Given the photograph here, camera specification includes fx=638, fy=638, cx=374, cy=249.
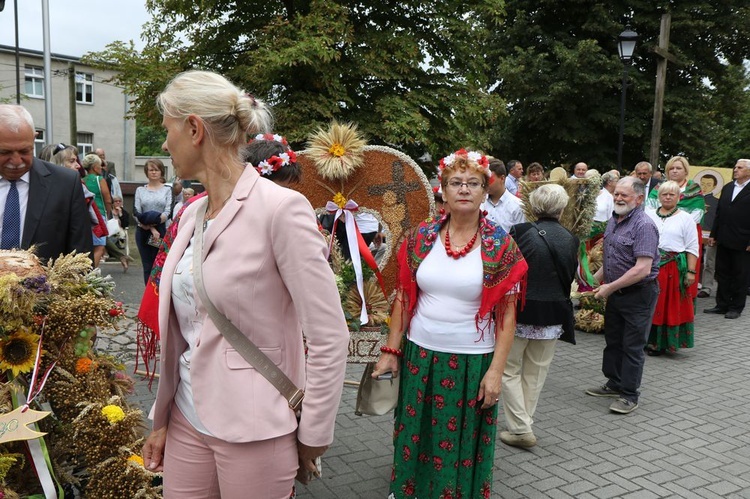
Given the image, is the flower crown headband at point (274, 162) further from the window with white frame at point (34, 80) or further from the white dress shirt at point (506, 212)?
the window with white frame at point (34, 80)

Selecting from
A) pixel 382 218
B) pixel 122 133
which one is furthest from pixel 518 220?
pixel 122 133

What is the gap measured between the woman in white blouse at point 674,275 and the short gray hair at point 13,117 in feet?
19.7

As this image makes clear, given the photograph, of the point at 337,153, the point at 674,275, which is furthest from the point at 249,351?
the point at 674,275

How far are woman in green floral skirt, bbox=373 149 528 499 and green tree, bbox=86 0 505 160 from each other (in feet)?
35.0

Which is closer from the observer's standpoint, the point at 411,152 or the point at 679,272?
the point at 679,272

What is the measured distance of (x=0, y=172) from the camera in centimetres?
331

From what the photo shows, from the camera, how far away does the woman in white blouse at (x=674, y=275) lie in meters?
6.86

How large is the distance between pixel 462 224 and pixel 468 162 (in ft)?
1.12

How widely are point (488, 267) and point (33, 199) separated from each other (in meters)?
2.44

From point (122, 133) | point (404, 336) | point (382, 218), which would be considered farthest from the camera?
point (122, 133)

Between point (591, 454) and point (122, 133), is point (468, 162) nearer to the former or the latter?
point (591, 454)

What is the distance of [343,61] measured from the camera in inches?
586

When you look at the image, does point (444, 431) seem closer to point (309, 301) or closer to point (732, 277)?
point (309, 301)

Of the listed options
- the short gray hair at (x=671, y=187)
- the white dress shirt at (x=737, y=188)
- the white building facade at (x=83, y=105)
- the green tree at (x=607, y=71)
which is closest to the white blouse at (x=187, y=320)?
the short gray hair at (x=671, y=187)
